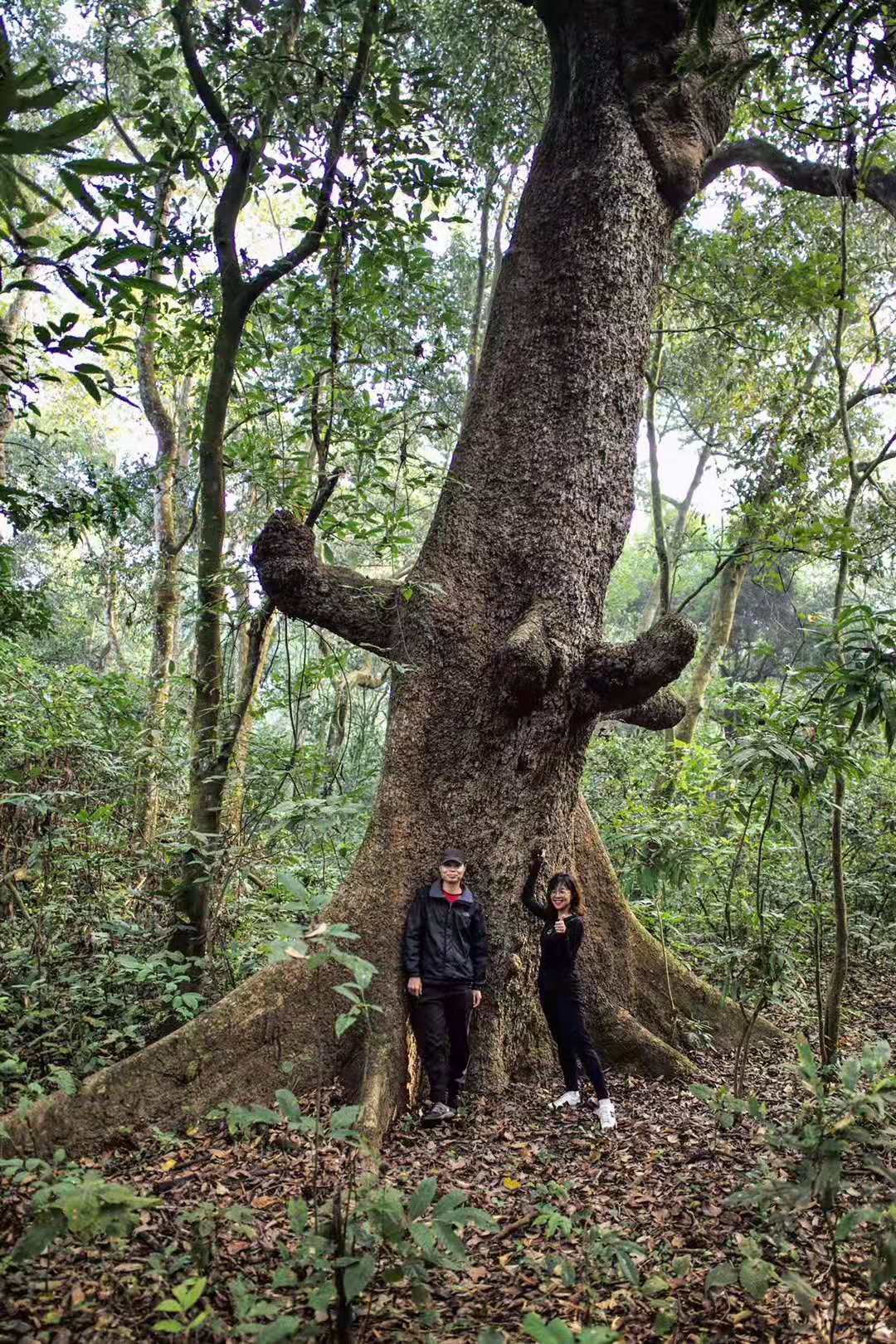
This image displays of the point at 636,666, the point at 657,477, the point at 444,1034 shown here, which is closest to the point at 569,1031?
the point at 444,1034

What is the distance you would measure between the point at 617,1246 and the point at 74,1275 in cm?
179

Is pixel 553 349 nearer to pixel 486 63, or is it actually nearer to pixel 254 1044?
pixel 254 1044

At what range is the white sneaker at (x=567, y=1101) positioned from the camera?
4879 millimetres

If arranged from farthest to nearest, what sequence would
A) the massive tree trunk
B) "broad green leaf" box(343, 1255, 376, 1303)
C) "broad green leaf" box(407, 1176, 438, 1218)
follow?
the massive tree trunk < "broad green leaf" box(407, 1176, 438, 1218) < "broad green leaf" box(343, 1255, 376, 1303)

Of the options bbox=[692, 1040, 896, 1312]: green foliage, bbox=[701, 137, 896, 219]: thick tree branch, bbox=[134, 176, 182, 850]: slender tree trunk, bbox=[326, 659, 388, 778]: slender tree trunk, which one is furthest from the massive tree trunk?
bbox=[134, 176, 182, 850]: slender tree trunk

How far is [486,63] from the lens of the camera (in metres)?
9.82

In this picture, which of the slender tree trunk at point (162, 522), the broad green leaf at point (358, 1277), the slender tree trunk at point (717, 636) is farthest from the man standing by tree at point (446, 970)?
the slender tree trunk at point (717, 636)

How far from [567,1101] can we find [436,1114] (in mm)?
849

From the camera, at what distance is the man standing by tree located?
4.69 meters

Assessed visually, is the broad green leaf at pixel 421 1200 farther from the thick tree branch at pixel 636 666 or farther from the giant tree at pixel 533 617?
the thick tree branch at pixel 636 666

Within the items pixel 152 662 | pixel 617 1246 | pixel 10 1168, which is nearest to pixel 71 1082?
pixel 10 1168

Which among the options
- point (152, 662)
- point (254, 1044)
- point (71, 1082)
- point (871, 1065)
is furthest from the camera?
point (152, 662)

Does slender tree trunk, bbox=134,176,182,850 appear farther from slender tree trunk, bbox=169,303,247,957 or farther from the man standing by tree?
the man standing by tree

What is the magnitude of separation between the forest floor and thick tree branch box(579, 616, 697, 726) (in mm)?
2284
